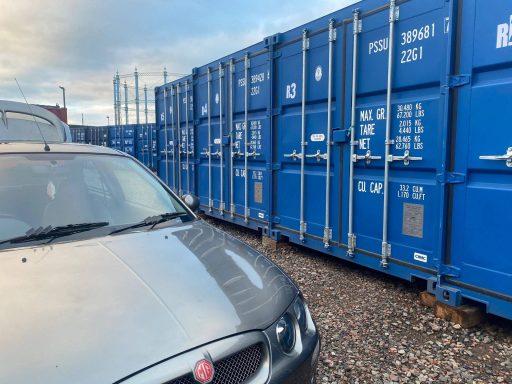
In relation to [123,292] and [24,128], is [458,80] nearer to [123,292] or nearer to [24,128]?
[123,292]

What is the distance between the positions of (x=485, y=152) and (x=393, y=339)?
1750 millimetres

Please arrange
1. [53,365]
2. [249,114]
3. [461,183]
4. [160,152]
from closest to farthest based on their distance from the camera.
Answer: [53,365], [461,183], [249,114], [160,152]

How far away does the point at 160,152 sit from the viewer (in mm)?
11039

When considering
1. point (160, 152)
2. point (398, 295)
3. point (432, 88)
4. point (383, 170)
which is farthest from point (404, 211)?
point (160, 152)

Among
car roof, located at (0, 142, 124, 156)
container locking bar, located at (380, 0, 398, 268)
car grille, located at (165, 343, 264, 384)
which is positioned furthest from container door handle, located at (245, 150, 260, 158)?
car grille, located at (165, 343, 264, 384)

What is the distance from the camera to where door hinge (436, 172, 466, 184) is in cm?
371

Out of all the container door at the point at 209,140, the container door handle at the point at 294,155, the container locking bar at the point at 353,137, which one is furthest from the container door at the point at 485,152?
the container door at the point at 209,140

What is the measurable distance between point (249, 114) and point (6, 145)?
4.43 metres

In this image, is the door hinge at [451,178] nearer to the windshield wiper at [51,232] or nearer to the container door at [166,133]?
the windshield wiper at [51,232]

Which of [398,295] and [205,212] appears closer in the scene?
[398,295]

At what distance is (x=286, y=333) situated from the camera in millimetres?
2025

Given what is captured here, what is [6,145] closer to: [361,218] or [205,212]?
[361,218]

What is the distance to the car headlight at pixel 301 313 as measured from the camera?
217 cm

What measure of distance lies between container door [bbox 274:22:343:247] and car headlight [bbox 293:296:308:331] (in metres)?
2.99
